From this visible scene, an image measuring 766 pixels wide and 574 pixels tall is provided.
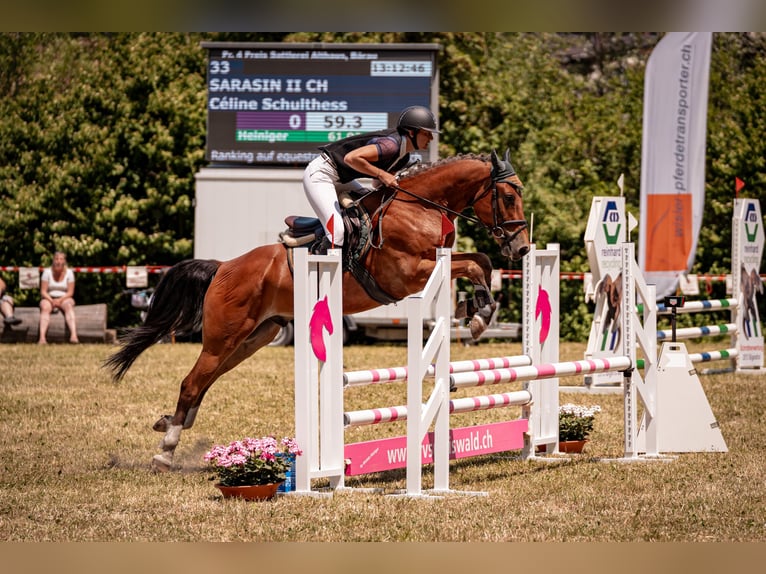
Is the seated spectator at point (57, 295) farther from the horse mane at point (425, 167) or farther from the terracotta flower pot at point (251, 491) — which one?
the terracotta flower pot at point (251, 491)

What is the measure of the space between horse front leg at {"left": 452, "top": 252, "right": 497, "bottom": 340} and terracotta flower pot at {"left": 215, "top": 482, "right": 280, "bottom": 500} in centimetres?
147

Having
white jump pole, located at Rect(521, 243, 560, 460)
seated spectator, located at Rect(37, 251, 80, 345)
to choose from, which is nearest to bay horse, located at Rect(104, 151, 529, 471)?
white jump pole, located at Rect(521, 243, 560, 460)

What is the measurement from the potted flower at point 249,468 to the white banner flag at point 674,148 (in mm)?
8220

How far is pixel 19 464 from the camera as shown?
6.98m

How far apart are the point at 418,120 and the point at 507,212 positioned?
0.77m

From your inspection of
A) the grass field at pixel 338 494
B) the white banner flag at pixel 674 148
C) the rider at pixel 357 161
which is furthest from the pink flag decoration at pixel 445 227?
the white banner flag at pixel 674 148

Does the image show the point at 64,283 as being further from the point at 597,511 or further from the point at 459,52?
the point at 597,511

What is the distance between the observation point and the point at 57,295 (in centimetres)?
1619

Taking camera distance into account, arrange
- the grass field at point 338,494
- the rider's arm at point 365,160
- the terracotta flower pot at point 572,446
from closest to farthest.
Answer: the grass field at point 338,494 → the rider's arm at point 365,160 → the terracotta flower pot at point 572,446

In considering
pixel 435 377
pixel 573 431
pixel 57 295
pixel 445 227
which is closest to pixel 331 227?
pixel 445 227

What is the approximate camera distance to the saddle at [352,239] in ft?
21.5

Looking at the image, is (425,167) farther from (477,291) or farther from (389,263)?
(477,291)

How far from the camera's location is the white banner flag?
1278cm

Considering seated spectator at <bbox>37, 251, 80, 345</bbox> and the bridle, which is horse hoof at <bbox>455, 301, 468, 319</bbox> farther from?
seated spectator at <bbox>37, 251, 80, 345</bbox>
